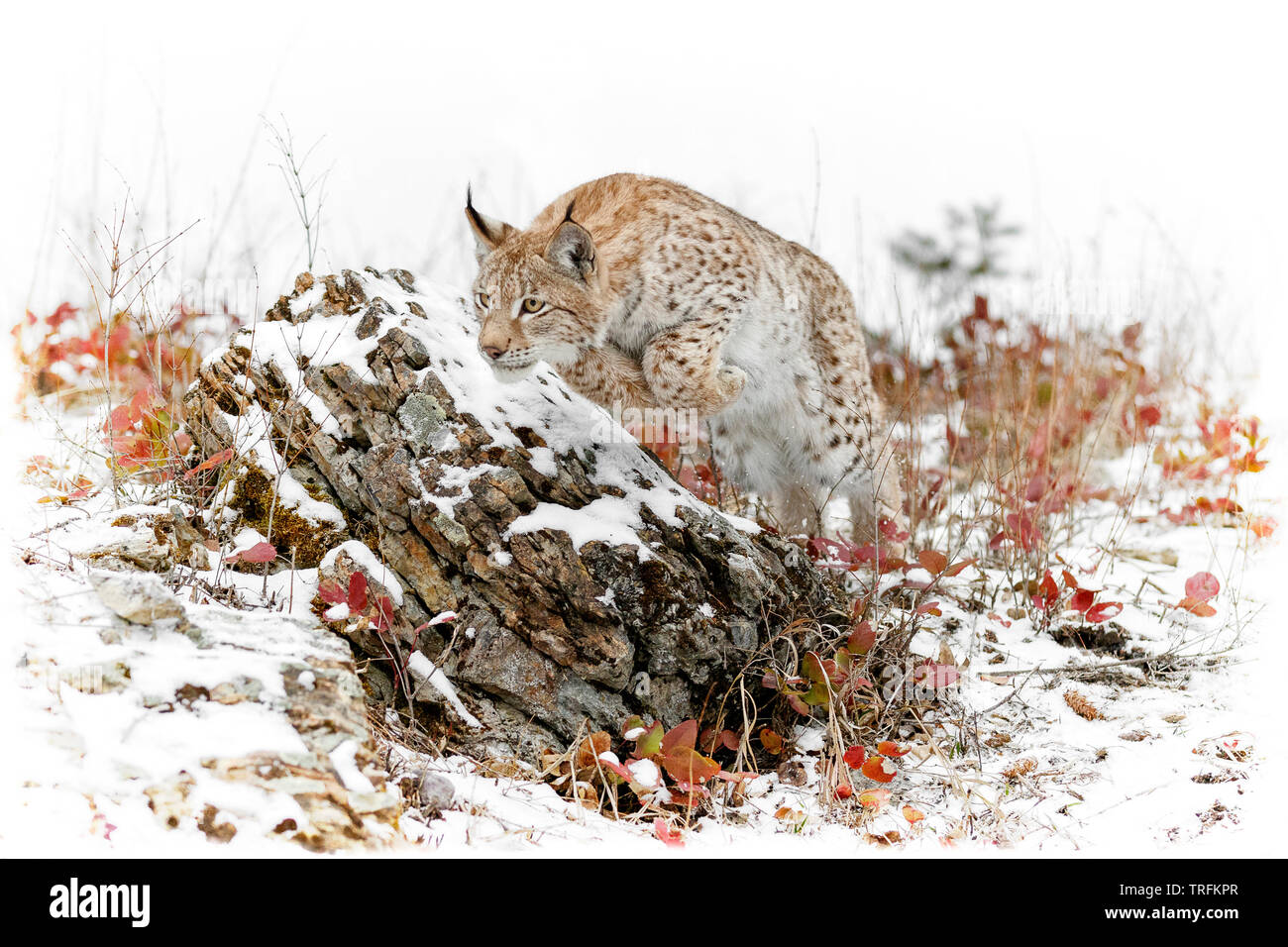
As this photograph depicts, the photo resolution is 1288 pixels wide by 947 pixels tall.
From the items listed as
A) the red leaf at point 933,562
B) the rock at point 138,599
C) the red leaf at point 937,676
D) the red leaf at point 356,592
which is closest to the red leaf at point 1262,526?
the red leaf at point 933,562

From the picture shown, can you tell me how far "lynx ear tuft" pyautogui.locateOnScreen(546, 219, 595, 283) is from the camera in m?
3.36

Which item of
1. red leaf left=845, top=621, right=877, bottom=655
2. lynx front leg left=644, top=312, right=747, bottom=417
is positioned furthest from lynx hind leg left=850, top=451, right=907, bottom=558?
red leaf left=845, top=621, right=877, bottom=655

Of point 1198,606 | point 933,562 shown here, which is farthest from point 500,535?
point 1198,606

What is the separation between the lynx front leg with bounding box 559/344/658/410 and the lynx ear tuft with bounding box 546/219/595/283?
1.14 feet

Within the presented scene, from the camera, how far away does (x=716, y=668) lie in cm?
319

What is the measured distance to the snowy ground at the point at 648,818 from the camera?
2049 mm

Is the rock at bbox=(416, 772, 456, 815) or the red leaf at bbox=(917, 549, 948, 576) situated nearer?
the rock at bbox=(416, 772, 456, 815)

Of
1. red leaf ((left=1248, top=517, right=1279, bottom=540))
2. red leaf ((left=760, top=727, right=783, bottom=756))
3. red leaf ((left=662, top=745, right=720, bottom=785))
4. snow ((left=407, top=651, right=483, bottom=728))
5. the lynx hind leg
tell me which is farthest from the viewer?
the lynx hind leg

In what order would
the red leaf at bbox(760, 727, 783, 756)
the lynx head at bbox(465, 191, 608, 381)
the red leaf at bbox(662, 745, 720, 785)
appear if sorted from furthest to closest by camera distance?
the lynx head at bbox(465, 191, 608, 381) → the red leaf at bbox(760, 727, 783, 756) → the red leaf at bbox(662, 745, 720, 785)

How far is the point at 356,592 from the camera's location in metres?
2.80

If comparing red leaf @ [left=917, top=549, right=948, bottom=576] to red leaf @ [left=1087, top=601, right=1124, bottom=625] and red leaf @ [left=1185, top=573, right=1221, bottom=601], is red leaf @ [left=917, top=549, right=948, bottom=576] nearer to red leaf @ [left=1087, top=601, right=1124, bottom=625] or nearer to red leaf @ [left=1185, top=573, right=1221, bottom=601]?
red leaf @ [left=1087, top=601, right=1124, bottom=625]

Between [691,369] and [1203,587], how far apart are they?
7.18 feet

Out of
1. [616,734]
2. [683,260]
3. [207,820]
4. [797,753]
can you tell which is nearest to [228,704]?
[207,820]

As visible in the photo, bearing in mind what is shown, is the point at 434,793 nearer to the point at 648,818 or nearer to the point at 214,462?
the point at 648,818
